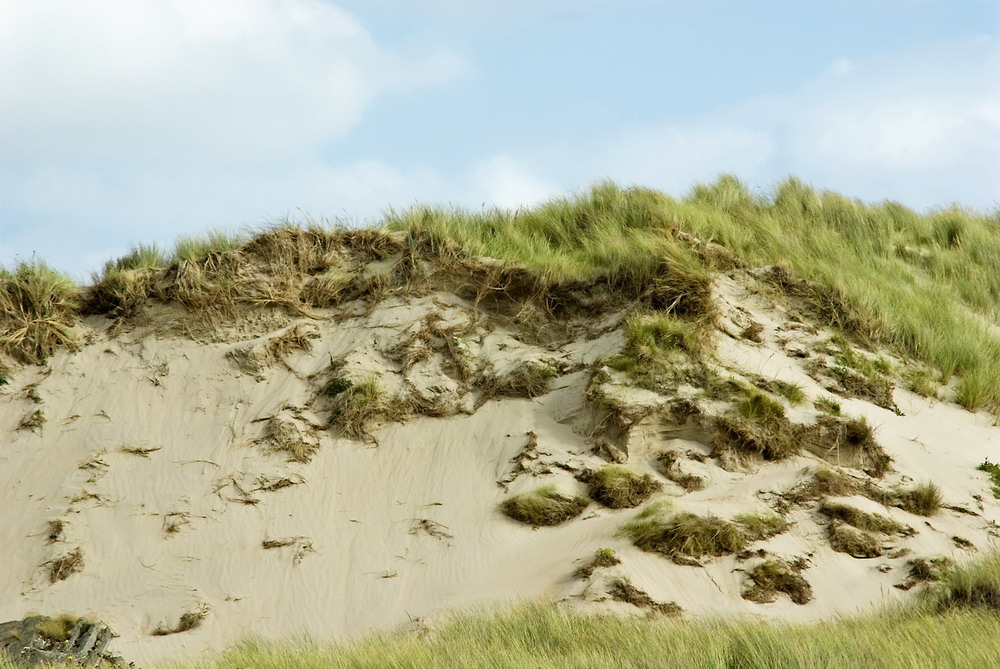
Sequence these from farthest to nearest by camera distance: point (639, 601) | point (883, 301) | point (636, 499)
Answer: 1. point (883, 301)
2. point (636, 499)
3. point (639, 601)

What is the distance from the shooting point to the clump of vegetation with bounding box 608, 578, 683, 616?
7.20 meters

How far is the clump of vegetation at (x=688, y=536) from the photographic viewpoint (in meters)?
7.73

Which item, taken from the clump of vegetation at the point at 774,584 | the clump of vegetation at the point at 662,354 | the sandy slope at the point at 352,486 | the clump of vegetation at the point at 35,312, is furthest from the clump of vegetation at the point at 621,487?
the clump of vegetation at the point at 35,312

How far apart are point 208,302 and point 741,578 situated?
615 centimetres

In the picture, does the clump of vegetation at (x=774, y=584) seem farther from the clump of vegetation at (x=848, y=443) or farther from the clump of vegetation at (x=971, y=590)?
the clump of vegetation at (x=848, y=443)

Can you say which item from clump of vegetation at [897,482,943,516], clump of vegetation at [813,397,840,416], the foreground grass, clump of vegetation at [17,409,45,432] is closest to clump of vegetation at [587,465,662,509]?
the foreground grass

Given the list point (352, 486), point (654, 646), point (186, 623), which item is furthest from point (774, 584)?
point (186, 623)

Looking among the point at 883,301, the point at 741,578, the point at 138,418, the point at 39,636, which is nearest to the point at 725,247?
the point at 883,301

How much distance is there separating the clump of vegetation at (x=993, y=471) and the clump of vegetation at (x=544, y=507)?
11.6 ft

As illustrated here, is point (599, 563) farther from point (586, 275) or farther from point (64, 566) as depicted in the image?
point (64, 566)

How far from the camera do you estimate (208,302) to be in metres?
10.7

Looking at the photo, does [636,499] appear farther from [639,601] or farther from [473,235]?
[473,235]

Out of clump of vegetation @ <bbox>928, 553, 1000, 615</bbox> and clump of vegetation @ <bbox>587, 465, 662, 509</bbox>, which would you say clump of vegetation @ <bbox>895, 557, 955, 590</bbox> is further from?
clump of vegetation @ <bbox>587, 465, 662, 509</bbox>

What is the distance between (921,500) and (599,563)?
2.89 meters
